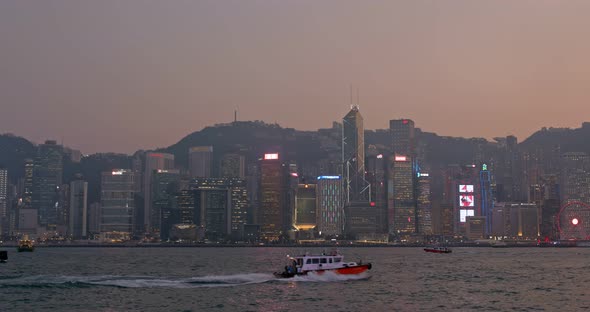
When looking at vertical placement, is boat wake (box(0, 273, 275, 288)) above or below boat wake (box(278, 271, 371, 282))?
below

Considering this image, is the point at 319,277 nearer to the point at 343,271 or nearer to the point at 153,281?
the point at 343,271

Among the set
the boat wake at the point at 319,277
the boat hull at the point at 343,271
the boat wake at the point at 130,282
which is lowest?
the boat wake at the point at 130,282

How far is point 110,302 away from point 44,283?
2019 centimetres

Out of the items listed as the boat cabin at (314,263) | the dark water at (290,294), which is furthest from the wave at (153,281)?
the boat cabin at (314,263)

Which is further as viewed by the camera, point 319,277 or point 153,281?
point 319,277

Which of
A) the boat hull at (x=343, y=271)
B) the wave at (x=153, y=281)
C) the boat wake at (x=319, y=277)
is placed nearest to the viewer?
the wave at (x=153, y=281)

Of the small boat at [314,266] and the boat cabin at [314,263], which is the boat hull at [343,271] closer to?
the small boat at [314,266]

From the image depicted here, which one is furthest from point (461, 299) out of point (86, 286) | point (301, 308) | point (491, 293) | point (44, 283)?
point (44, 283)

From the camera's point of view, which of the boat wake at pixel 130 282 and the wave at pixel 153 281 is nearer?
the boat wake at pixel 130 282

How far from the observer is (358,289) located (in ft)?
282

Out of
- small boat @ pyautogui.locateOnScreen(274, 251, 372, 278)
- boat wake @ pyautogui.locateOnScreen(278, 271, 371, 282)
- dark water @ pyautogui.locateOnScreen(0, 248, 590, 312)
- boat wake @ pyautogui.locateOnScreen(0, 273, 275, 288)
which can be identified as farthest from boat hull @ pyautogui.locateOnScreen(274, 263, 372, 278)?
boat wake @ pyautogui.locateOnScreen(0, 273, 275, 288)

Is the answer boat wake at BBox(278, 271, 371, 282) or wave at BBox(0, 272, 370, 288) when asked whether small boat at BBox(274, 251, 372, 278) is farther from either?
wave at BBox(0, 272, 370, 288)

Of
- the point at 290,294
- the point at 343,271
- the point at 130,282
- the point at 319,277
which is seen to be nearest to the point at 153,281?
the point at 130,282

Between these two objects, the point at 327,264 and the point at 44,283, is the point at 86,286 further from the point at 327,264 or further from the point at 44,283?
the point at 327,264
